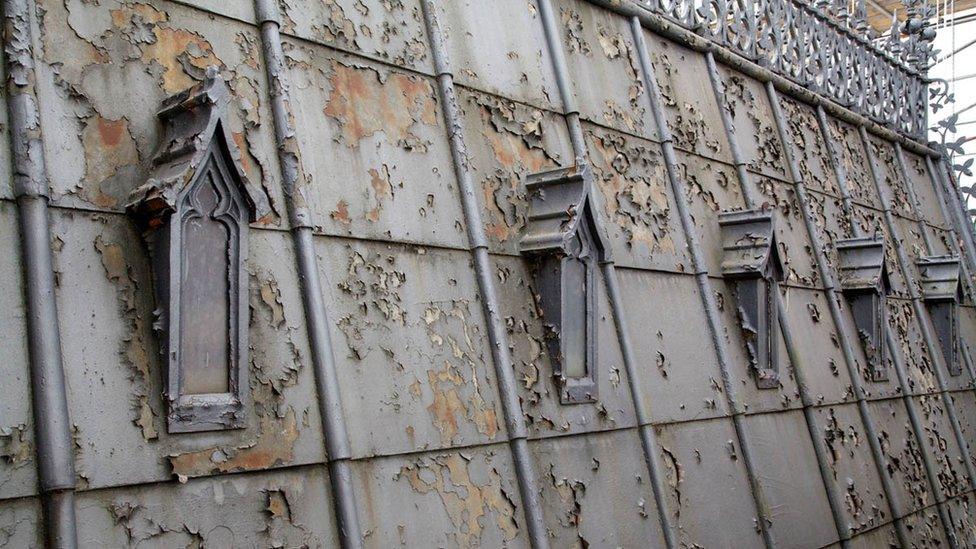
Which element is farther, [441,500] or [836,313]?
[836,313]

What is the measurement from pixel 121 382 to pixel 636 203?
290 centimetres

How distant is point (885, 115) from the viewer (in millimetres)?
8617

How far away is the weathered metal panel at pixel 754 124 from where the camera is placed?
6234mm

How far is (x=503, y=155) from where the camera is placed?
4145mm

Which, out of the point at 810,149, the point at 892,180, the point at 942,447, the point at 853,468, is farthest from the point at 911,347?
the point at 853,468

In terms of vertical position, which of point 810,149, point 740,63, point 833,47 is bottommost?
point 810,149

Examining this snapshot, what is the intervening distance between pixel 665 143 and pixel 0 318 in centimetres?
359

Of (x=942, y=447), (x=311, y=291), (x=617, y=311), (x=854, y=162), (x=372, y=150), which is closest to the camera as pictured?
(x=311, y=291)

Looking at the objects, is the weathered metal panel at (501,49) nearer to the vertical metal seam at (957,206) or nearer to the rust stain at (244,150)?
the rust stain at (244,150)

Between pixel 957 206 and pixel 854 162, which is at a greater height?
pixel 854 162

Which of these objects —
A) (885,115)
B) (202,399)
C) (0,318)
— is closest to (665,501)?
(202,399)

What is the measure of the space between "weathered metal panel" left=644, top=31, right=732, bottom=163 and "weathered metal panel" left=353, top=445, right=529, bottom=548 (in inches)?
97.0

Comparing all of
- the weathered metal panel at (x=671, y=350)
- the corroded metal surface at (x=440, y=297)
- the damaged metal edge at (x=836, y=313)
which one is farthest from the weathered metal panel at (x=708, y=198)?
the damaged metal edge at (x=836, y=313)

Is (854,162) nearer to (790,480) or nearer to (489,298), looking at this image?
(790,480)
